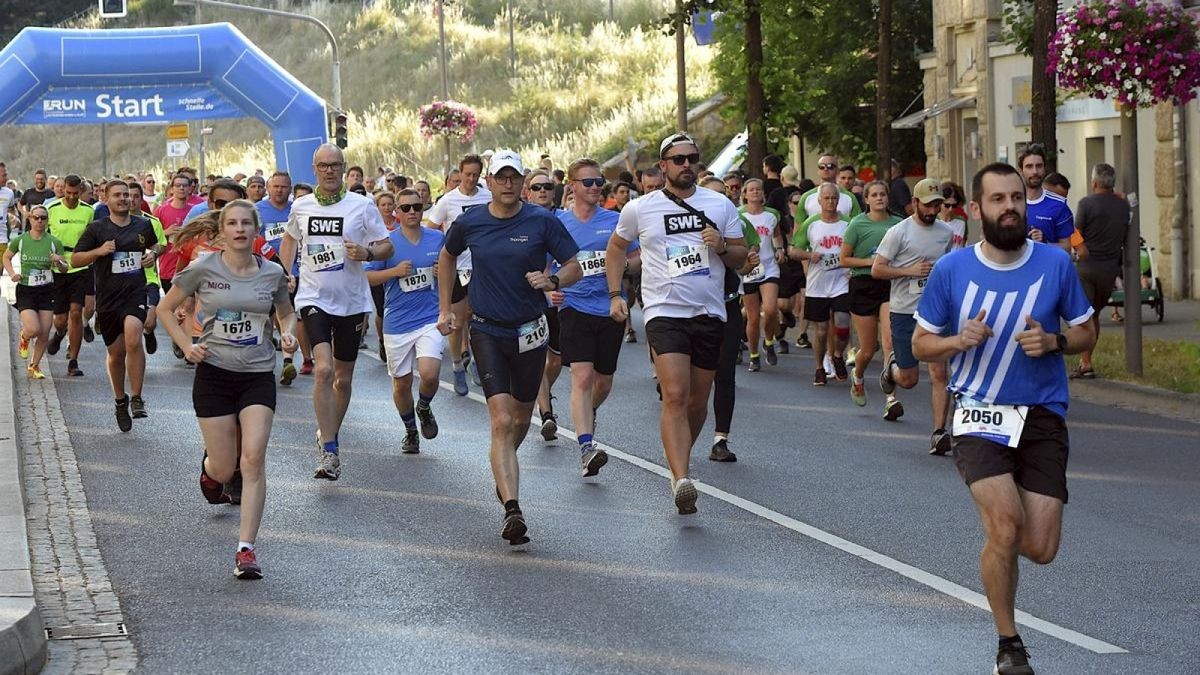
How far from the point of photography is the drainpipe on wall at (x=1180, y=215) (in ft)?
85.0

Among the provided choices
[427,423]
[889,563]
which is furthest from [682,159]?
[427,423]

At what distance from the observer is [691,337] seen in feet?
35.8

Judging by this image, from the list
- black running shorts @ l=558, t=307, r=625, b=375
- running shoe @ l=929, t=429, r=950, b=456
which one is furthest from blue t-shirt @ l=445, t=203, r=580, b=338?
running shoe @ l=929, t=429, r=950, b=456

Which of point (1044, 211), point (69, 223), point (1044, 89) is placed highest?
point (1044, 89)

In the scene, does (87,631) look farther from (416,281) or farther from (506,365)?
(416,281)

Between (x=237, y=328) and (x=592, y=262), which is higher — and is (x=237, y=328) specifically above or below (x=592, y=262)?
below

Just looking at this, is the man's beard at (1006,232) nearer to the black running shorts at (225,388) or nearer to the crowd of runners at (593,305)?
the crowd of runners at (593,305)

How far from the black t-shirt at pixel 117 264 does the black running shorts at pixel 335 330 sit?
3497mm

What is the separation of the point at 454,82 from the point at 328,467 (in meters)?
72.2

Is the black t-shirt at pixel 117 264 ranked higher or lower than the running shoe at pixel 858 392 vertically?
higher

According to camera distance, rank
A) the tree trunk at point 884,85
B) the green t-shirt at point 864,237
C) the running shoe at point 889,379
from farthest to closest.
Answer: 1. the tree trunk at point 884,85
2. the green t-shirt at point 864,237
3. the running shoe at point 889,379

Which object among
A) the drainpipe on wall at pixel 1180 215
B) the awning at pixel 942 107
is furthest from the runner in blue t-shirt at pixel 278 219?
the awning at pixel 942 107

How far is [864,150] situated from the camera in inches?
1548

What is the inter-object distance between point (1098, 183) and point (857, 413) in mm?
3763
